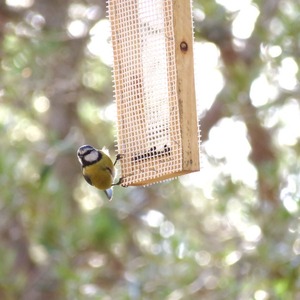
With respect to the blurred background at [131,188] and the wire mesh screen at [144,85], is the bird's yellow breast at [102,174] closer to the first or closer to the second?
the wire mesh screen at [144,85]

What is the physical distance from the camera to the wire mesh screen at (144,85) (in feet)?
15.1

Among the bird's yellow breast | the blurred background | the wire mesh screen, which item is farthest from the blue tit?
the blurred background

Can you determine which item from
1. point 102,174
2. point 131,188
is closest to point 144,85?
point 102,174

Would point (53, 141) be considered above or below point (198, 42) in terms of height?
below

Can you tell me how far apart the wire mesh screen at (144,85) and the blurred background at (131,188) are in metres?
2.38

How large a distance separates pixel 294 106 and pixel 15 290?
8.21 ft

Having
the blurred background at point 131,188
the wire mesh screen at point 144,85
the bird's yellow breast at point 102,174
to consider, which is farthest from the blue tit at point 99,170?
the blurred background at point 131,188

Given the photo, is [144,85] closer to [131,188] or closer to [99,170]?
[99,170]

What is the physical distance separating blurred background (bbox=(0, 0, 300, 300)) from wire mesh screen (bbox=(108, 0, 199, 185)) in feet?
7.82

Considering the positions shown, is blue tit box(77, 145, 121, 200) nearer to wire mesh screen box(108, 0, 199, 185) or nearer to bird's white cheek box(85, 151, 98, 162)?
bird's white cheek box(85, 151, 98, 162)

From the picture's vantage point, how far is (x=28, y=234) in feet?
30.8

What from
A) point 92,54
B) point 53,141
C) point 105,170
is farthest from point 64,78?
point 105,170

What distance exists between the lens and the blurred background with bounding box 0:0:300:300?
768 centimetres

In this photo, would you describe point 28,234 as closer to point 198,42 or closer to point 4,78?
point 4,78
